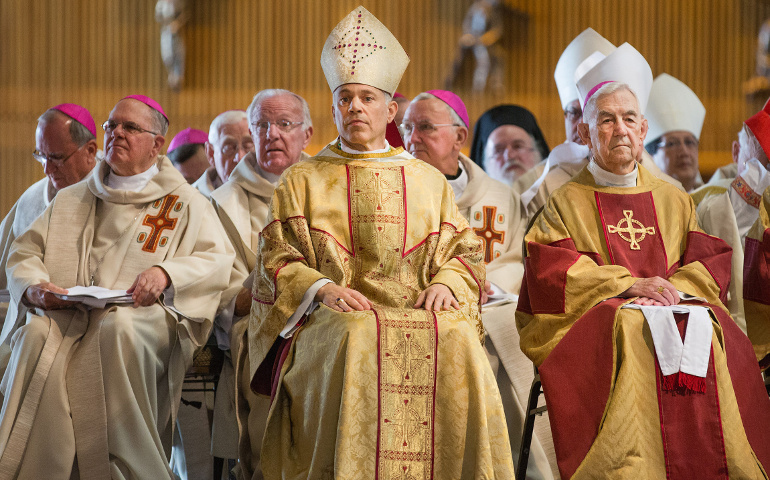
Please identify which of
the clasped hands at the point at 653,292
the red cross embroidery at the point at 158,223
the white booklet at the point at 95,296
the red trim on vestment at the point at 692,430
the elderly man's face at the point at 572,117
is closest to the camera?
the red trim on vestment at the point at 692,430

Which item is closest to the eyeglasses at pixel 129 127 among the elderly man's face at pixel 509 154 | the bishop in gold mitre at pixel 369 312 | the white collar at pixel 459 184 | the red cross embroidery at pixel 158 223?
the red cross embroidery at pixel 158 223

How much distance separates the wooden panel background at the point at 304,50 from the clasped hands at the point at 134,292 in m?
4.70

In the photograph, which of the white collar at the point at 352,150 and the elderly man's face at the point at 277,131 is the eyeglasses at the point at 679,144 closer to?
the elderly man's face at the point at 277,131

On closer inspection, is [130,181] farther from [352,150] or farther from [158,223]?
[352,150]

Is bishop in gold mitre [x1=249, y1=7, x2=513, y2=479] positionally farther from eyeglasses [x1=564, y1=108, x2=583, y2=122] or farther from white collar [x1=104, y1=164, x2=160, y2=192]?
eyeglasses [x1=564, y1=108, x2=583, y2=122]

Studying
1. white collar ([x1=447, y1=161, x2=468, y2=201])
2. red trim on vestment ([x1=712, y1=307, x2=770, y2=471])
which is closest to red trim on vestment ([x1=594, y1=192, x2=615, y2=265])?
red trim on vestment ([x1=712, y1=307, x2=770, y2=471])

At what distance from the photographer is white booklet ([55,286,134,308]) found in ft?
15.3

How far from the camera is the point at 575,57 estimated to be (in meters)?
6.64

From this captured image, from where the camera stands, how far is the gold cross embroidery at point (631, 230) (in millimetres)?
4500

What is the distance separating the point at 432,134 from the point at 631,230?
59.0 inches

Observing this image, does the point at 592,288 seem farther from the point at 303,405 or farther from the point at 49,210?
the point at 49,210

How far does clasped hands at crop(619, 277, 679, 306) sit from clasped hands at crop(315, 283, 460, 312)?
0.72 m

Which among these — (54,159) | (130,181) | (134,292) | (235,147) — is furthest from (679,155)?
(54,159)

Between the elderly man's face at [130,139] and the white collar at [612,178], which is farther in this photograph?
the elderly man's face at [130,139]
